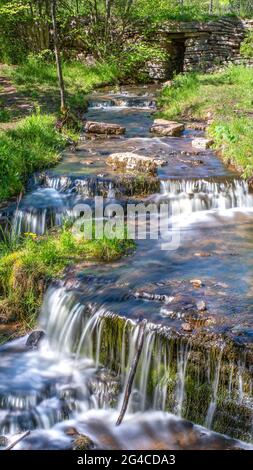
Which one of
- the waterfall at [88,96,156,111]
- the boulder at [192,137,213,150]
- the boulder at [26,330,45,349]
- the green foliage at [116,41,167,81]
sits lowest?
the boulder at [26,330,45,349]

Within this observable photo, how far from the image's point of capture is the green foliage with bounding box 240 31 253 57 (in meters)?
19.7

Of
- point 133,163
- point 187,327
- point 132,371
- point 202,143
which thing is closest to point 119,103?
point 202,143

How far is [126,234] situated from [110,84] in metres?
12.7

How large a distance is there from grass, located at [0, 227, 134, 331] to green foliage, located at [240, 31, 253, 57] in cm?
1497

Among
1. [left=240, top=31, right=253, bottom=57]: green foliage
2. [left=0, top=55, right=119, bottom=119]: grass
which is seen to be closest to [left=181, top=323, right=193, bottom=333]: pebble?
[left=0, top=55, right=119, bottom=119]: grass

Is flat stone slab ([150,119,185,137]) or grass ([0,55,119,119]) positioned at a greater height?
grass ([0,55,119,119])

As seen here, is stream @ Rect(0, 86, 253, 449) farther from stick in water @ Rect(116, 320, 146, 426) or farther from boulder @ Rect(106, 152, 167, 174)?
boulder @ Rect(106, 152, 167, 174)

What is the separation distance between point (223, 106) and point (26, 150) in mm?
6295

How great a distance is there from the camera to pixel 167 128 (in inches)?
497

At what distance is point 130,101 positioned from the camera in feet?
53.3

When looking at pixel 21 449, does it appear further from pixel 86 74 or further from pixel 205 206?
pixel 86 74

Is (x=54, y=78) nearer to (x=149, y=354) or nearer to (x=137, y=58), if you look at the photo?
(x=137, y=58)

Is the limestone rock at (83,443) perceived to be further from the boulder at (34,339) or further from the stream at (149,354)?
the boulder at (34,339)

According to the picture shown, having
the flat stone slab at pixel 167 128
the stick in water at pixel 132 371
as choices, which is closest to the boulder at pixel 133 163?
the flat stone slab at pixel 167 128
